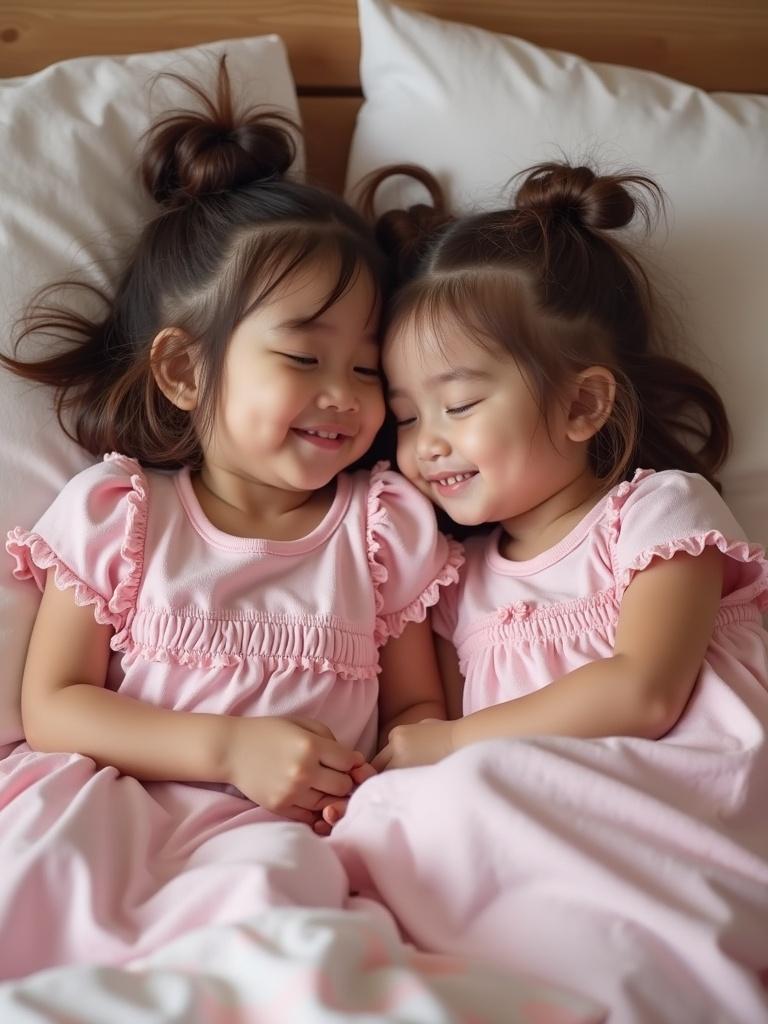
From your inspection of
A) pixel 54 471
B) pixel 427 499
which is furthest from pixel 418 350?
pixel 54 471

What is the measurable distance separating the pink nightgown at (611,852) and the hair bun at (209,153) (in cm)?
62

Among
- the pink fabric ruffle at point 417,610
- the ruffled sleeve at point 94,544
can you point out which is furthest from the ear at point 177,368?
the pink fabric ruffle at point 417,610

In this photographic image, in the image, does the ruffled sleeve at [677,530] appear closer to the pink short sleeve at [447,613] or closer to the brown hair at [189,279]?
the pink short sleeve at [447,613]

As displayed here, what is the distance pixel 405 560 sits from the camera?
4.05ft

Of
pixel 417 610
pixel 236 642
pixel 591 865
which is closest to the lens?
pixel 591 865

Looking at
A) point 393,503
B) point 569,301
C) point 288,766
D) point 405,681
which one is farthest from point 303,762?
point 569,301

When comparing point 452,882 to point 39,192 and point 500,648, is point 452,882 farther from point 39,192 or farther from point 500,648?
point 39,192

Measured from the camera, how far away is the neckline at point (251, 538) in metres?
1.20

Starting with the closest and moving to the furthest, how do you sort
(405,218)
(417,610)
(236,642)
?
1. (236,642)
2. (417,610)
3. (405,218)

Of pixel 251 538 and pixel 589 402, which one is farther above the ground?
pixel 589 402

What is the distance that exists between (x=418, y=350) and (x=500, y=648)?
33cm

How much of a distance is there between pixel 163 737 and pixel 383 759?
0.71 ft

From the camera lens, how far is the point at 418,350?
1220mm

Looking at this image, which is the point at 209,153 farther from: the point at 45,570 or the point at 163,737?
the point at 163,737
